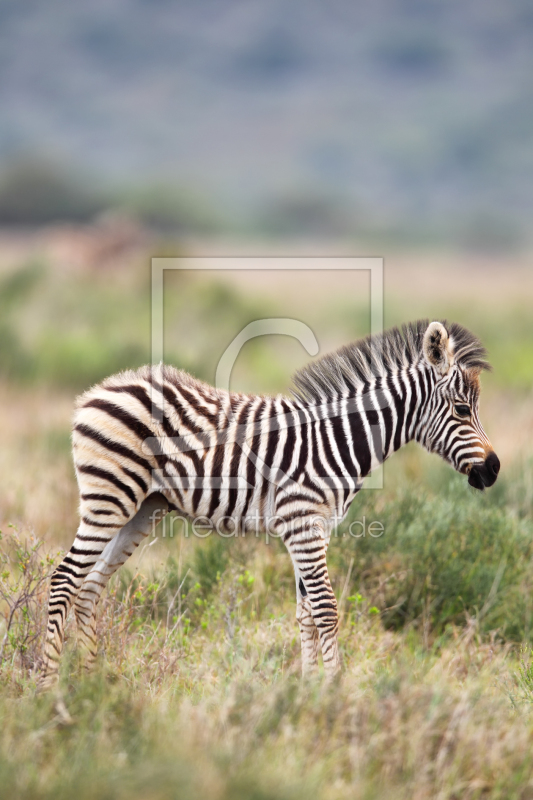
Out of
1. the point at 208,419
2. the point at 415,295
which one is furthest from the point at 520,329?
the point at 208,419

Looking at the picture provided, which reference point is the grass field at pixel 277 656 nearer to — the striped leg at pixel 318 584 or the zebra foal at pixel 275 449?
the striped leg at pixel 318 584

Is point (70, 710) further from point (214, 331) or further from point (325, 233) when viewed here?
point (325, 233)

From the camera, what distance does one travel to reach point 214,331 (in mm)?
22219

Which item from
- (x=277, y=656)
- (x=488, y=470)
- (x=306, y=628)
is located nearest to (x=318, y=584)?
(x=306, y=628)

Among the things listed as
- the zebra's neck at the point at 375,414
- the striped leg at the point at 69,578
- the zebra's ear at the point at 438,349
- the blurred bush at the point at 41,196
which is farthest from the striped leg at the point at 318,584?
the blurred bush at the point at 41,196

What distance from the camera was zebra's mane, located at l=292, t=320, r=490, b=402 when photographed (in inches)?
239

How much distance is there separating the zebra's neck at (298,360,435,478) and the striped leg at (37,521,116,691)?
5.88 feet

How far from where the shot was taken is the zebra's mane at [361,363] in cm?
606

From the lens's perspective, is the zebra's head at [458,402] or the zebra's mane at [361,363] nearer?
the zebra's head at [458,402]

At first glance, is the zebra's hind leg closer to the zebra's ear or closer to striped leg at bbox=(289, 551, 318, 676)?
striped leg at bbox=(289, 551, 318, 676)

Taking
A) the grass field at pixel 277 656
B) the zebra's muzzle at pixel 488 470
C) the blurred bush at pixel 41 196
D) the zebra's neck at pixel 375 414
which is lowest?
the grass field at pixel 277 656

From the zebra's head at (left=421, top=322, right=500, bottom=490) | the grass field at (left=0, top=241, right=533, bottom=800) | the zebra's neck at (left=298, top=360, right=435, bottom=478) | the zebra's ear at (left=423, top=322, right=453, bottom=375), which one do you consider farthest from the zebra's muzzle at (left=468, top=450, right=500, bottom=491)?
the grass field at (left=0, top=241, right=533, bottom=800)

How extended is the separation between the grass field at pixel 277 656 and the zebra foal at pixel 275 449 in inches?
15.2

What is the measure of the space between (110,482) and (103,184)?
193 m
